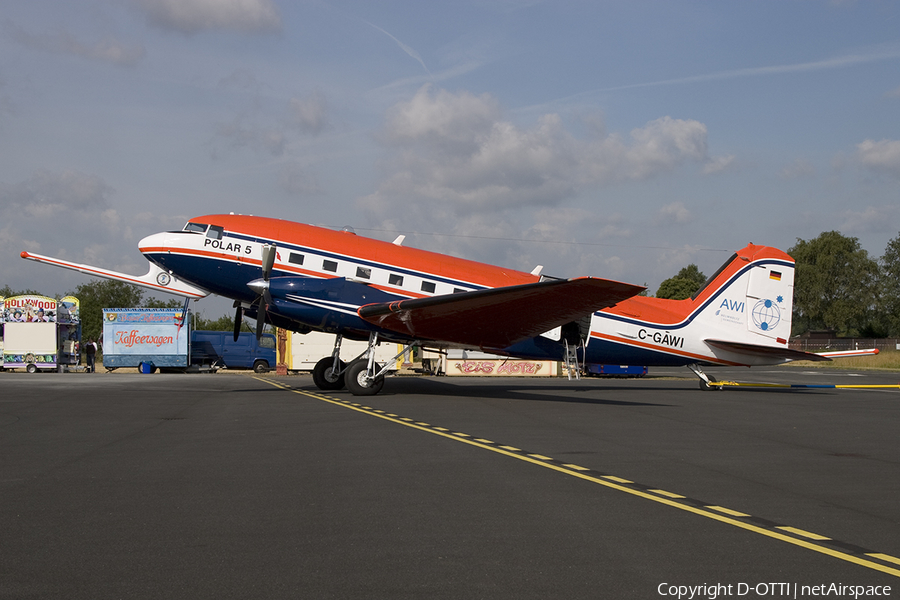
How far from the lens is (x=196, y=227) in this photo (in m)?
21.8

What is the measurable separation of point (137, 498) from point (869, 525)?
22.7 ft

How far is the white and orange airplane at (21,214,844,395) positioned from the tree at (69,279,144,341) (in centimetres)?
9488

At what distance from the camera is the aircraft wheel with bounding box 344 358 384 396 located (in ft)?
67.7

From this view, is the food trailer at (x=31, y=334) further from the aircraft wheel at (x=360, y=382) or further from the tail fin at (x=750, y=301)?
the tail fin at (x=750, y=301)

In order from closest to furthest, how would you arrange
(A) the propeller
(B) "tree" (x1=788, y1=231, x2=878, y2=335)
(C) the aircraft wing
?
(C) the aircraft wing, (A) the propeller, (B) "tree" (x1=788, y1=231, x2=878, y2=335)

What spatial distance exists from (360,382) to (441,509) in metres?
14.3

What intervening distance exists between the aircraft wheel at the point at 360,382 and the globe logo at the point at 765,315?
1423 cm

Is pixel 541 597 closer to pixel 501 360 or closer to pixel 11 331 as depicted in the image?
pixel 501 360

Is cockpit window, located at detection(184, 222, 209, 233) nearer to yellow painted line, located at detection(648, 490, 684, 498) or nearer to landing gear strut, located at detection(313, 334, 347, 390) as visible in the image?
landing gear strut, located at detection(313, 334, 347, 390)

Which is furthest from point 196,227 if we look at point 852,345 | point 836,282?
point 836,282

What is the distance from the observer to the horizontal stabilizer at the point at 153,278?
22438 millimetres

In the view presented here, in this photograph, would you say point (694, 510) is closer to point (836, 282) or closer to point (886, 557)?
point (886, 557)

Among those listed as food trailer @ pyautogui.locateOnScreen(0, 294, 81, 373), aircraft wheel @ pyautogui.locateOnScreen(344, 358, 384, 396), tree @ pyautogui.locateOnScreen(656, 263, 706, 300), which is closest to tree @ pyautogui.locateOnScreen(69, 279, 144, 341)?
food trailer @ pyautogui.locateOnScreen(0, 294, 81, 373)

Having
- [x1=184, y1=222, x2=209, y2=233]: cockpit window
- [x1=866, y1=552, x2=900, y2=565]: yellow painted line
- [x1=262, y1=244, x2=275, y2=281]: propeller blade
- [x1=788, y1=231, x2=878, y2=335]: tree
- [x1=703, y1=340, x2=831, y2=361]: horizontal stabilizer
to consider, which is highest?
[x1=788, y1=231, x2=878, y2=335]: tree
